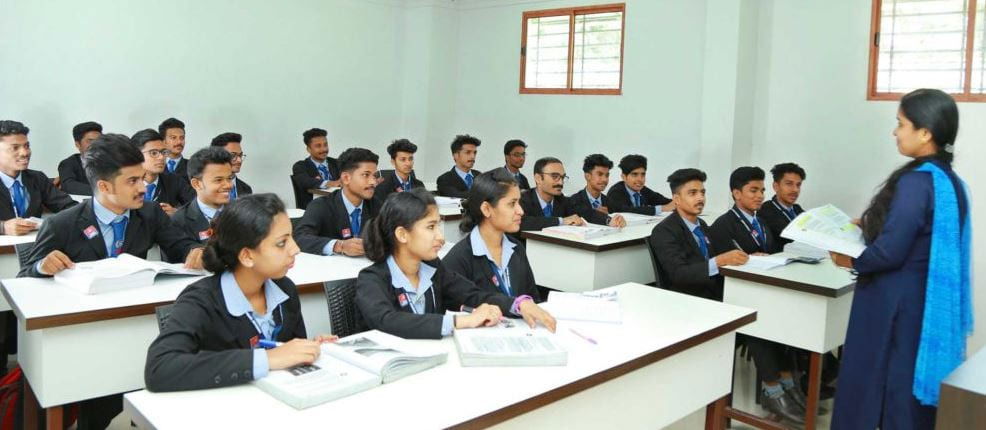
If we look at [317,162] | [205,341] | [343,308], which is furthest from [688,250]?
[317,162]

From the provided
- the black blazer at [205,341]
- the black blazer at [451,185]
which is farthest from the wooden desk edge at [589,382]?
the black blazer at [451,185]

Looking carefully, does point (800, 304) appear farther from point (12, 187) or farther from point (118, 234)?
point (12, 187)

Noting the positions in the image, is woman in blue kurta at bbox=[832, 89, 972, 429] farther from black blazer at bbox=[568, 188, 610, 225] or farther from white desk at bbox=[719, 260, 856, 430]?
black blazer at bbox=[568, 188, 610, 225]

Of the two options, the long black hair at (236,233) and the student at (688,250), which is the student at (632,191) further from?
the long black hair at (236,233)

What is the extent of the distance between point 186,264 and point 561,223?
229cm

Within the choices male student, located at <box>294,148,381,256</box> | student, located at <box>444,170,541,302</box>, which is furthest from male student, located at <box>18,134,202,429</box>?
student, located at <box>444,170,541,302</box>

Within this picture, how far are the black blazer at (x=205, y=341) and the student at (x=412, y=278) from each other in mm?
233

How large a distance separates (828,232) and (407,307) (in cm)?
144

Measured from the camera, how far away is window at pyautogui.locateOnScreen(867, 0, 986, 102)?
4922mm

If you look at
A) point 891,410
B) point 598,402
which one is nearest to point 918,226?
point 891,410

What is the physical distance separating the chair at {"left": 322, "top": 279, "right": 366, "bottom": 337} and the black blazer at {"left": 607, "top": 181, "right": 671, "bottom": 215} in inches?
142

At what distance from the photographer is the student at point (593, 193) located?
16.6ft

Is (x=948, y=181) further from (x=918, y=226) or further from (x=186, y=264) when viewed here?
(x=186, y=264)

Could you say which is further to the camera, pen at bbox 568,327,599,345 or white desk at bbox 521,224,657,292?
white desk at bbox 521,224,657,292
